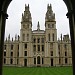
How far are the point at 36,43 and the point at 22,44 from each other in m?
4.79

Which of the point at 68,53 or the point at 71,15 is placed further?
the point at 68,53

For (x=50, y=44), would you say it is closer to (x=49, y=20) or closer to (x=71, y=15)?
(x=49, y=20)

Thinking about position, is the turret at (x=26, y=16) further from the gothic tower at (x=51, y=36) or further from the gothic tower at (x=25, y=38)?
the gothic tower at (x=51, y=36)

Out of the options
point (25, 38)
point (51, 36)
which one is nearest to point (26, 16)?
point (25, 38)

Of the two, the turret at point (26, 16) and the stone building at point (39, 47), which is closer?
the stone building at point (39, 47)

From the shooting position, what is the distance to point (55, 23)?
69062 millimetres

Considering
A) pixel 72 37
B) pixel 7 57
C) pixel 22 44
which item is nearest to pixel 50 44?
pixel 22 44

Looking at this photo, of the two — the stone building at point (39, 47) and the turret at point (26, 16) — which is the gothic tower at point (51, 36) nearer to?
the stone building at point (39, 47)

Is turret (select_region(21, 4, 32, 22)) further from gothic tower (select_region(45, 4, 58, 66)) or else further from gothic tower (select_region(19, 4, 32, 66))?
gothic tower (select_region(45, 4, 58, 66))

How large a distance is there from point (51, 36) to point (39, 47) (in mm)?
5638

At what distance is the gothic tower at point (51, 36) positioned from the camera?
67.1m

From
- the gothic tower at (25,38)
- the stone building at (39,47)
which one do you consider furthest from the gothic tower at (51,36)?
the gothic tower at (25,38)

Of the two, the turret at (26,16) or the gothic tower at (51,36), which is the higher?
the turret at (26,16)

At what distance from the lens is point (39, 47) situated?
69.4 m
